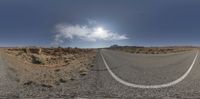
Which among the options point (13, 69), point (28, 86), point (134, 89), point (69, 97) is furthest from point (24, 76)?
point (69, 97)

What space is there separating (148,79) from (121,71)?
4.20 m

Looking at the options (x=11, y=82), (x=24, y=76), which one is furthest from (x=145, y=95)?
(x=24, y=76)

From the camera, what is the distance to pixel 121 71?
2256cm

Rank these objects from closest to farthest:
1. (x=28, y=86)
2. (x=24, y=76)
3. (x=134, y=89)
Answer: (x=134, y=89) < (x=28, y=86) < (x=24, y=76)

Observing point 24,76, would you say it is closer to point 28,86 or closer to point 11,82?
point 11,82

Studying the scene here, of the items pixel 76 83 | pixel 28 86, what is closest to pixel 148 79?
pixel 76 83

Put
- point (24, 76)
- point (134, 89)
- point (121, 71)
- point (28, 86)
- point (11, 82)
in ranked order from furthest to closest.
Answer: point (121, 71)
point (24, 76)
point (11, 82)
point (28, 86)
point (134, 89)

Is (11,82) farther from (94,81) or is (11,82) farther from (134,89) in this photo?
(134,89)

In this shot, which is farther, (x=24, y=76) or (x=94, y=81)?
(x=24, y=76)

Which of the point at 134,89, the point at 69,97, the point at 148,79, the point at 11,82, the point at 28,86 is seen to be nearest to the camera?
the point at 69,97

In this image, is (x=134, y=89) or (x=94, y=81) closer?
(x=134, y=89)

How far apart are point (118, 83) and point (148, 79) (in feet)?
7.65

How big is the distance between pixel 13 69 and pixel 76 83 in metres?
5.33

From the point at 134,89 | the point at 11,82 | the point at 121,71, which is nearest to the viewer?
the point at 134,89
